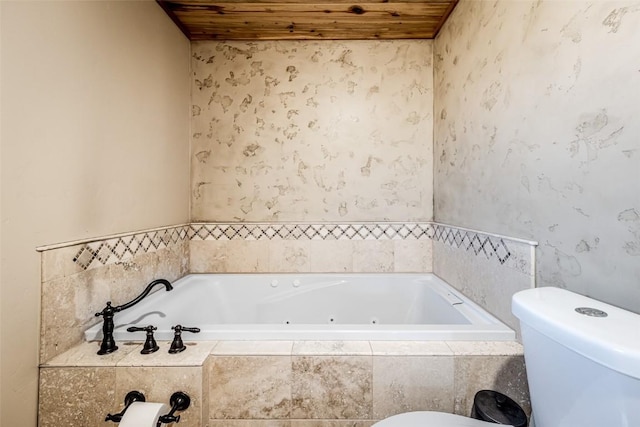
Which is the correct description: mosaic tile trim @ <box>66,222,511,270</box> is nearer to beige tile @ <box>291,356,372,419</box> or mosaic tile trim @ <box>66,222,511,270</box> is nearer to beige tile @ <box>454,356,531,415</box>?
beige tile @ <box>454,356,531,415</box>

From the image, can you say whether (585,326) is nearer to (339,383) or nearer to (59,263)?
(339,383)

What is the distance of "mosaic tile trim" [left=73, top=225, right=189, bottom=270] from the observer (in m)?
1.15

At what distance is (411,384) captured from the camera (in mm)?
1003

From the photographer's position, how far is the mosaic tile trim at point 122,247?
1.15 metres

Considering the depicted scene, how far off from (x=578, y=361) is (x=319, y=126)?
6.10 ft

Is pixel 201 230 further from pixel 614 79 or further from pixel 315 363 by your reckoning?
pixel 614 79

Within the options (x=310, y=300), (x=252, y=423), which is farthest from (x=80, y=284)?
(x=310, y=300)

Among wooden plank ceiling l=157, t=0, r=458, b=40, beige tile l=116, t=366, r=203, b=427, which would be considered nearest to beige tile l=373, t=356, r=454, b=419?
beige tile l=116, t=366, r=203, b=427

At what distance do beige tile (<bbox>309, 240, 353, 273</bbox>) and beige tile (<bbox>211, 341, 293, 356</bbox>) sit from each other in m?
0.98

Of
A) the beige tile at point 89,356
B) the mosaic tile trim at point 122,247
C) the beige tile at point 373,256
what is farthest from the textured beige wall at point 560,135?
the mosaic tile trim at point 122,247

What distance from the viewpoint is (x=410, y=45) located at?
81.4 inches

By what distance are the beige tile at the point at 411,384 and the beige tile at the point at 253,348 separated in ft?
1.12

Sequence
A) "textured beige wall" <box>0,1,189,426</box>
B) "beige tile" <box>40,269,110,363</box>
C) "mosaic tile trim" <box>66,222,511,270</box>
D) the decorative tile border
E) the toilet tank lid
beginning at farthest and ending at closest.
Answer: "mosaic tile trim" <box>66,222,511,270</box>, the decorative tile border, "beige tile" <box>40,269,110,363</box>, "textured beige wall" <box>0,1,189,426</box>, the toilet tank lid

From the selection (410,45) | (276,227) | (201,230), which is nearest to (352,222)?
(276,227)
